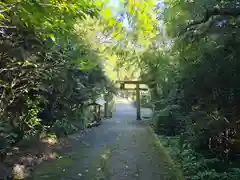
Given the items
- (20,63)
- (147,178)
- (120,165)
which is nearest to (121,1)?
(20,63)

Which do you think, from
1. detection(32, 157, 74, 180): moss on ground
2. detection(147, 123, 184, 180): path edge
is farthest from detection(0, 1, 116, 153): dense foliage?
detection(147, 123, 184, 180): path edge

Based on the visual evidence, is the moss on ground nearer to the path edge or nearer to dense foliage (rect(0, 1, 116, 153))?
dense foliage (rect(0, 1, 116, 153))

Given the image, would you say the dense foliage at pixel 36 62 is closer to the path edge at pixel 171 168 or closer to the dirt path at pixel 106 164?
the dirt path at pixel 106 164

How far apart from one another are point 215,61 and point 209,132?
146 cm

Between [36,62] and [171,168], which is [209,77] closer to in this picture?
[171,168]

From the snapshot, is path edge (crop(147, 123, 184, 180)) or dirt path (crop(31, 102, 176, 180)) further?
dirt path (crop(31, 102, 176, 180))

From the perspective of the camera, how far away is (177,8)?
18.5ft

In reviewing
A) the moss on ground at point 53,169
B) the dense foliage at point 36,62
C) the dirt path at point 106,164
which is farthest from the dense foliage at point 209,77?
the moss on ground at point 53,169

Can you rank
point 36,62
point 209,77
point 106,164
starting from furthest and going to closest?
point 106,164 → point 36,62 → point 209,77

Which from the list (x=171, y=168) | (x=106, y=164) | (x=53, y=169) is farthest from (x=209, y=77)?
(x=53, y=169)

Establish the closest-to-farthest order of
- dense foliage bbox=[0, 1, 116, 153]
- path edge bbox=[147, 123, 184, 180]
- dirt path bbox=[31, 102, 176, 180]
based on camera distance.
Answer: dense foliage bbox=[0, 1, 116, 153]
path edge bbox=[147, 123, 184, 180]
dirt path bbox=[31, 102, 176, 180]

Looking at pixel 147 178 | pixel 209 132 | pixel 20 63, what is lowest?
pixel 147 178

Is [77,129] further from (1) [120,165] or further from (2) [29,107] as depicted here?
(1) [120,165]

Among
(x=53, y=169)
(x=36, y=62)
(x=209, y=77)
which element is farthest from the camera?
(x=53, y=169)
